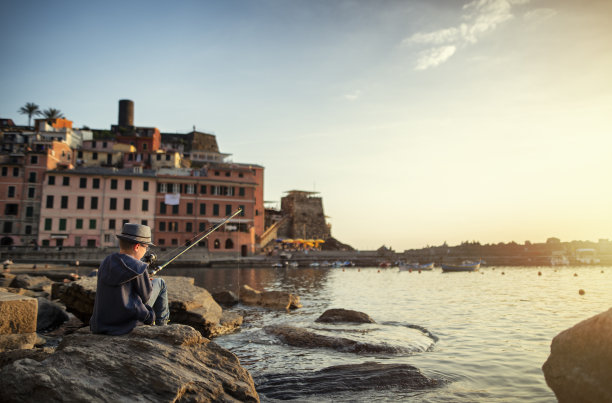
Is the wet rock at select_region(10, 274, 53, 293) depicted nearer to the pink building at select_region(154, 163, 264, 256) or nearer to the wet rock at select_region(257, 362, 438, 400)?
the wet rock at select_region(257, 362, 438, 400)

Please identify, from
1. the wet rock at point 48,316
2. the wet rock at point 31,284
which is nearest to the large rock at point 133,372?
the wet rock at point 48,316

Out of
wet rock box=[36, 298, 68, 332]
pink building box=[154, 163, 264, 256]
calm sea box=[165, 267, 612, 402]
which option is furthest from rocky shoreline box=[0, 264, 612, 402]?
pink building box=[154, 163, 264, 256]

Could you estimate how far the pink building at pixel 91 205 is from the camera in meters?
51.2

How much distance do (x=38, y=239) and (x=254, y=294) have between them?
44.4m

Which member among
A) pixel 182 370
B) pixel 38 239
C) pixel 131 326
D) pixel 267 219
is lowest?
pixel 182 370

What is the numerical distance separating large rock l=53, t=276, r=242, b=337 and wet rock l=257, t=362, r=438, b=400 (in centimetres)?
396

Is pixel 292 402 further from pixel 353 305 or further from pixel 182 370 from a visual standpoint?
pixel 353 305

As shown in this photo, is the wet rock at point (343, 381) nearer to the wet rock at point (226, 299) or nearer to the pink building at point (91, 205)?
the wet rock at point (226, 299)

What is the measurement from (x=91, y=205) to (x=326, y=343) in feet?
170

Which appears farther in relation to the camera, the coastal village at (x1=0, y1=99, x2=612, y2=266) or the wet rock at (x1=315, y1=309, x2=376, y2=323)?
the coastal village at (x1=0, y1=99, x2=612, y2=266)

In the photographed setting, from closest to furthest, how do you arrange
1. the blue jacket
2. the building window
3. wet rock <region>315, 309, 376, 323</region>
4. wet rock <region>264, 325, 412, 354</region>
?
the blue jacket, wet rock <region>264, 325, 412, 354</region>, wet rock <region>315, 309, 376, 323</region>, the building window

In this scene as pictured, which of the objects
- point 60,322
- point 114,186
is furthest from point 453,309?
point 114,186

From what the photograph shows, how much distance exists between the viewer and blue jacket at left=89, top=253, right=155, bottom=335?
4.39m

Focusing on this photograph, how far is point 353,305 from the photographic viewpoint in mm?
19344
